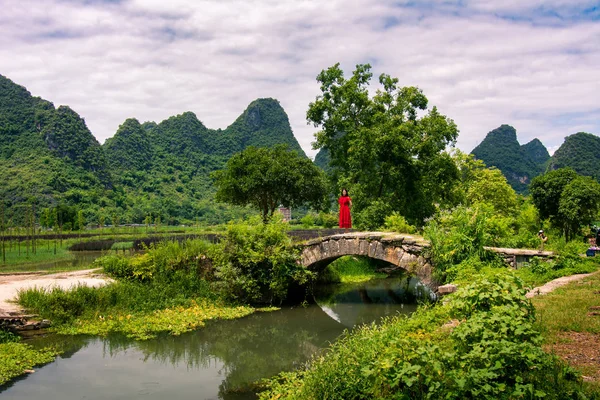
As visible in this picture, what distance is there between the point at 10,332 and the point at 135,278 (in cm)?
394

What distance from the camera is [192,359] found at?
9242mm

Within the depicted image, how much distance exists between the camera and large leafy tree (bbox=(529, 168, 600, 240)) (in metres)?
26.2

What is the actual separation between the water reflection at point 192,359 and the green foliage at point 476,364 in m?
3.02

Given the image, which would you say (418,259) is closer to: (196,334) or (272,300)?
(272,300)

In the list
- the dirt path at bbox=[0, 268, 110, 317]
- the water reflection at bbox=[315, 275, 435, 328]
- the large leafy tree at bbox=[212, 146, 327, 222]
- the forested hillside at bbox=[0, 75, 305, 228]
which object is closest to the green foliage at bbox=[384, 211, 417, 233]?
the water reflection at bbox=[315, 275, 435, 328]

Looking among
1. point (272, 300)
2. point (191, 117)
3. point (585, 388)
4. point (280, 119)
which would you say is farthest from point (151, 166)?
point (585, 388)

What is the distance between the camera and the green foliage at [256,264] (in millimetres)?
13031

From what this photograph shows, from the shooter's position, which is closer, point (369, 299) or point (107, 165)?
point (369, 299)

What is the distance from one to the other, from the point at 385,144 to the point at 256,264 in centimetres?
983

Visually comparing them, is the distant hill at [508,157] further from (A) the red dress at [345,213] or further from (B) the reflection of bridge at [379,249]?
(B) the reflection of bridge at [379,249]

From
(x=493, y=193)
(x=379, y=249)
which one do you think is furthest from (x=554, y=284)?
(x=493, y=193)

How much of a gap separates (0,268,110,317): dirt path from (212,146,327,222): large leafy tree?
11447mm

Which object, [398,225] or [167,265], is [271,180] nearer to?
[398,225]

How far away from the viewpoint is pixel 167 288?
1292cm
